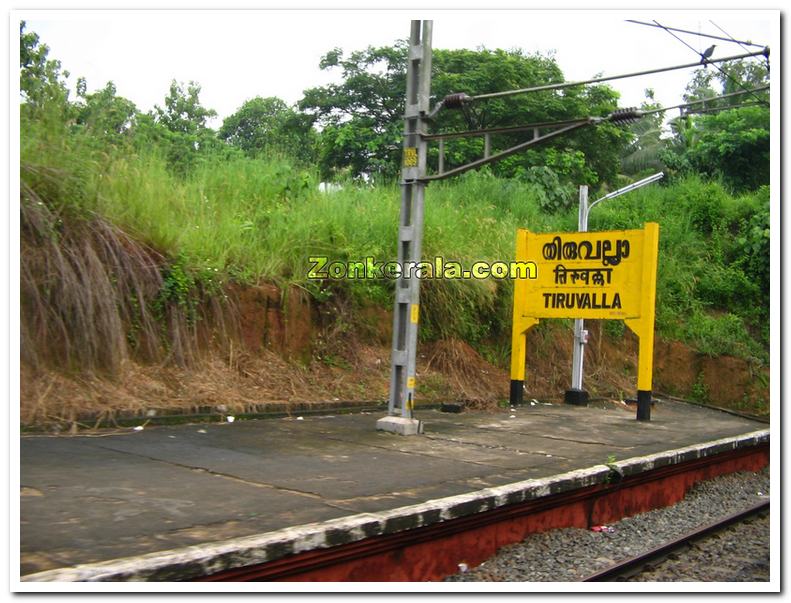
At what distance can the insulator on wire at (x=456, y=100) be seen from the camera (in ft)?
29.0

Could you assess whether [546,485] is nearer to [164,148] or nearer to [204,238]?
[204,238]

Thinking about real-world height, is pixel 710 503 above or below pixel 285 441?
below

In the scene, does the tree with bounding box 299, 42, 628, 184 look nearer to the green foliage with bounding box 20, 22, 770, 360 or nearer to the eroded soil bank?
the green foliage with bounding box 20, 22, 770, 360

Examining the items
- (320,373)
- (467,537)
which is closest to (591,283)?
(320,373)

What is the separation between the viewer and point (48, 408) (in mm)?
7527

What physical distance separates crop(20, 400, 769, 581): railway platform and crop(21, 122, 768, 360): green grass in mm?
2678

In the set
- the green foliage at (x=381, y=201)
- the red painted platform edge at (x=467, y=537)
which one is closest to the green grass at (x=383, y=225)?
the green foliage at (x=381, y=201)

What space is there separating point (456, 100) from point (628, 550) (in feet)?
17.0

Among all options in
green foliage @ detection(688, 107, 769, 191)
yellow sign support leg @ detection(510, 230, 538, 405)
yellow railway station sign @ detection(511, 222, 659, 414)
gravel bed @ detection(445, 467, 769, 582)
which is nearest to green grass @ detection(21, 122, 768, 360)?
yellow sign support leg @ detection(510, 230, 538, 405)

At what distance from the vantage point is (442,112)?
2283 centimetres

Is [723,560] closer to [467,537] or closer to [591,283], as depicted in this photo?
[467,537]

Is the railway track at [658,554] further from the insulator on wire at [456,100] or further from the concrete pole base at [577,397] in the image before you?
the concrete pole base at [577,397]

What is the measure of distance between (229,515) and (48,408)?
347 centimetres

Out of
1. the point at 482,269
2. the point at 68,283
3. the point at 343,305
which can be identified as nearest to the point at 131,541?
the point at 68,283
